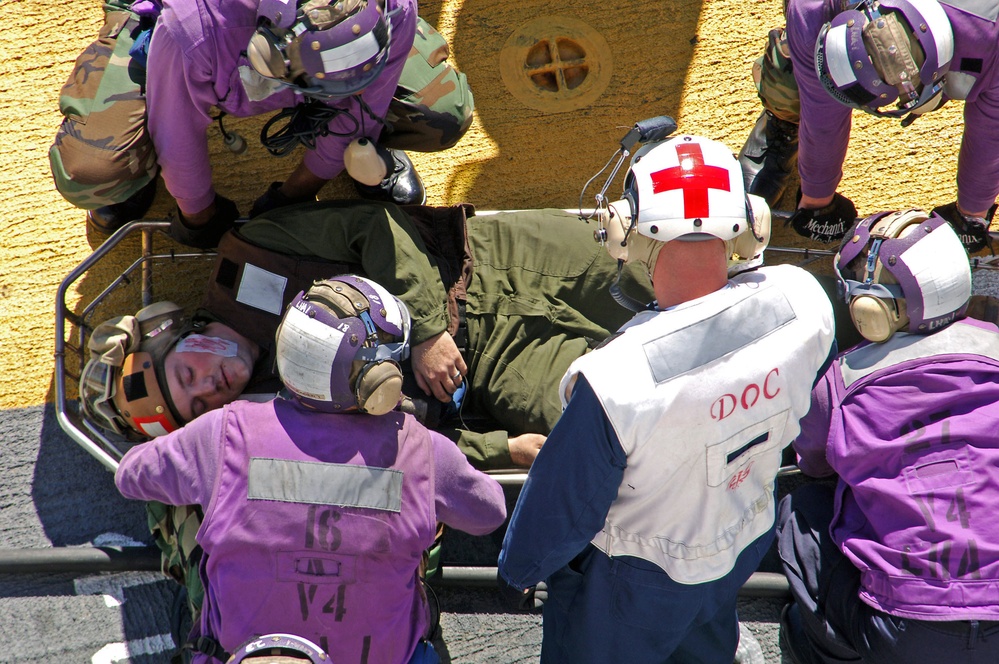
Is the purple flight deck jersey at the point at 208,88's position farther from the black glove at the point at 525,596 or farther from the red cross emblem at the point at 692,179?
the black glove at the point at 525,596

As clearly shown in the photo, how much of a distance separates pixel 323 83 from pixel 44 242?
183cm

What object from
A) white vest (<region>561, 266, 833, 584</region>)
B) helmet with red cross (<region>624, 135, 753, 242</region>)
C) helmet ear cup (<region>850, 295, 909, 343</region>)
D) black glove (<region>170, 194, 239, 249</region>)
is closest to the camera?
white vest (<region>561, 266, 833, 584</region>)

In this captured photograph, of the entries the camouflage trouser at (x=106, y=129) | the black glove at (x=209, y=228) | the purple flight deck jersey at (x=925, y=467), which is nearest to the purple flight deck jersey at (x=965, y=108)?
the purple flight deck jersey at (x=925, y=467)

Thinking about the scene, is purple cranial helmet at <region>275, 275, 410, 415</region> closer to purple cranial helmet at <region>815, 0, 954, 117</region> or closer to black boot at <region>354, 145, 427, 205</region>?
black boot at <region>354, 145, 427, 205</region>

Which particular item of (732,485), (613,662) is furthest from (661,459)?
(613,662)

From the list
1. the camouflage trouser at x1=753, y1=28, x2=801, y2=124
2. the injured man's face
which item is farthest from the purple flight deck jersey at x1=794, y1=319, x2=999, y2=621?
the injured man's face

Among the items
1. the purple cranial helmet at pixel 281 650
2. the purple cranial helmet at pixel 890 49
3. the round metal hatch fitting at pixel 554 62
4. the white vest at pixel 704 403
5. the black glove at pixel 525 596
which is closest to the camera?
the white vest at pixel 704 403

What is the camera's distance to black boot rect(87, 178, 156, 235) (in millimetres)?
3826

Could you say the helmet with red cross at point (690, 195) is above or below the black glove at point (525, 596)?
above

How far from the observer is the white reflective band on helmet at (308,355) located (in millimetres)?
2684

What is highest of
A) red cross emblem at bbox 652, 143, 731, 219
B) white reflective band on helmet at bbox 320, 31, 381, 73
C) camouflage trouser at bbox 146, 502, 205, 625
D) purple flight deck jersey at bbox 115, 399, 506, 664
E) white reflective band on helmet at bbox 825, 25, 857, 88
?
white reflective band on helmet at bbox 320, 31, 381, 73

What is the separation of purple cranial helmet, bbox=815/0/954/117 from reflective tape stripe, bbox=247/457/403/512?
198 cm

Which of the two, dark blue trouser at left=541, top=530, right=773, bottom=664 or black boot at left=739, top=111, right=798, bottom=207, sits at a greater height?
black boot at left=739, top=111, right=798, bottom=207

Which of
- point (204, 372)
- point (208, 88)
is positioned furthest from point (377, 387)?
point (208, 88)
